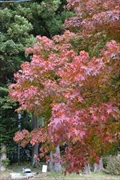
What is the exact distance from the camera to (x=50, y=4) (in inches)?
326

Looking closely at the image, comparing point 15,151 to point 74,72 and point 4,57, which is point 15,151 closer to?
point 4,57

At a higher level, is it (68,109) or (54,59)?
(54,59)

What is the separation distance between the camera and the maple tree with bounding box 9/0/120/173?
2672mm

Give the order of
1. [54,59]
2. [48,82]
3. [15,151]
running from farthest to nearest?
[15,151] < [54,59] < [48,82]

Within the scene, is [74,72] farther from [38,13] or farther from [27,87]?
[38,13]

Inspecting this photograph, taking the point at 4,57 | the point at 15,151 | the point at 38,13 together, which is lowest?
the point at 15,151

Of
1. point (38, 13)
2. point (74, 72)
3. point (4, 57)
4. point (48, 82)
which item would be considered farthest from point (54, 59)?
point (38, 13)

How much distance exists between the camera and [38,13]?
8.58 metres

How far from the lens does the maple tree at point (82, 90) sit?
8.77 ft

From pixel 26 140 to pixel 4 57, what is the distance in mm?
4523

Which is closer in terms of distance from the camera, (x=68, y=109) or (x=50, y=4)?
(x=68, y=109)

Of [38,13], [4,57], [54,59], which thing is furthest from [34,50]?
[38,13]

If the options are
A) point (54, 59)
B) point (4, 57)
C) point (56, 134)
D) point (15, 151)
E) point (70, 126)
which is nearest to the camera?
point (70, 126)

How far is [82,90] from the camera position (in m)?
2.98
